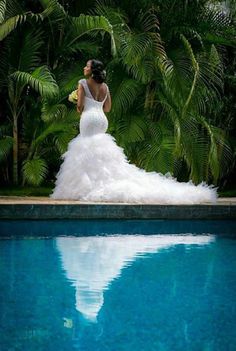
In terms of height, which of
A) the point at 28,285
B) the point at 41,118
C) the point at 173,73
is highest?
the point at 173,73

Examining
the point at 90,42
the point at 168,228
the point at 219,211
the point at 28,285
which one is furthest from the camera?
the point at 90,42

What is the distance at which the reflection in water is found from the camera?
4156 millimetres

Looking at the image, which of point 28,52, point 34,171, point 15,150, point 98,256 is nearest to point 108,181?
point 34,171

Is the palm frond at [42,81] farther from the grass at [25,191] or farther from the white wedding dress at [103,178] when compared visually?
the grass at [25,191]

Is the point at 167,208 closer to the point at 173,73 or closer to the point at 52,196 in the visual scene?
the point at 52,196

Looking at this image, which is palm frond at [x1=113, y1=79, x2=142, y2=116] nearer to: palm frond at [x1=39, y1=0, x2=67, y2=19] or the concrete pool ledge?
palm frond at [x1=39, y1=0, x2=67, y2=19]

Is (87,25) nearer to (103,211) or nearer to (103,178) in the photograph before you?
(103,178)

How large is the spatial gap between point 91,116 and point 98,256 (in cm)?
338

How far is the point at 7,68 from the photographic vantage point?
402 inches

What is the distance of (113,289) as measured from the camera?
4398mm

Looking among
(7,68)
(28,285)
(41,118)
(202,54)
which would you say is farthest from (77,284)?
(202,54)

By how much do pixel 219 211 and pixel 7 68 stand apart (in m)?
4.02

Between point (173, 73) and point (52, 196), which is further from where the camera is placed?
point (173, 73)

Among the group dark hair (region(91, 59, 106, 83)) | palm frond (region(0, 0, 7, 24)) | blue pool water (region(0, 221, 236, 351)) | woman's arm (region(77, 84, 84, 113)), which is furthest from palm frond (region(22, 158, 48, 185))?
palm frond (region(0, 0, 7, 24))
